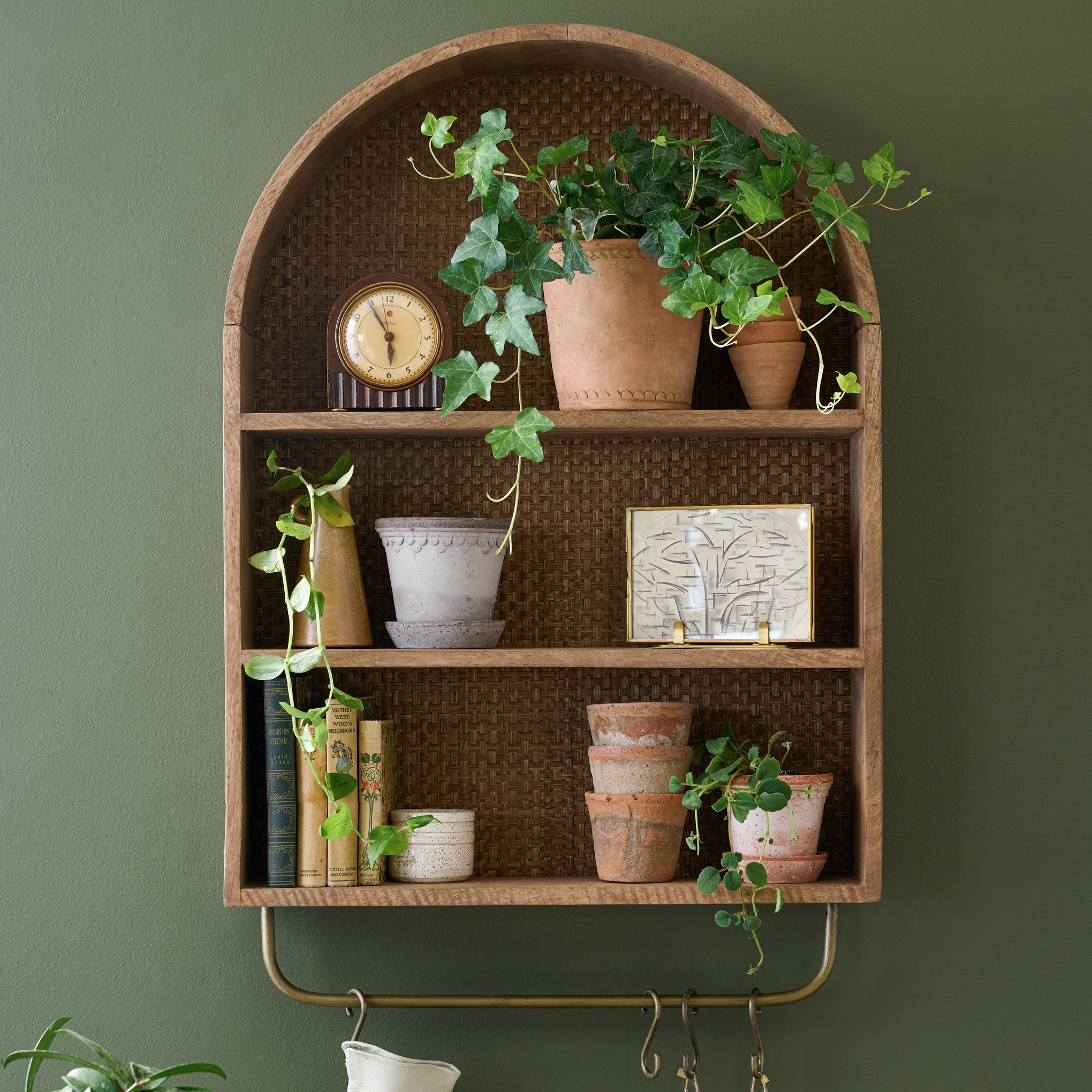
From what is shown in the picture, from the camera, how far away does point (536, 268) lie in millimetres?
1280

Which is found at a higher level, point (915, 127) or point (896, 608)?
point (915, 127)

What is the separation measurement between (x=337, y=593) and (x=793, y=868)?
68 cm

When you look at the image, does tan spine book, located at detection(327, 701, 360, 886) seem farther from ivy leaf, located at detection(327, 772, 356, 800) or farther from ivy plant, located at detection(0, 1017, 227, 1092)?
ivy plant, located at detection(0, 1017, 227, 1092)

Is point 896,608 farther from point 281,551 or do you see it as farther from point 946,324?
point 281,551

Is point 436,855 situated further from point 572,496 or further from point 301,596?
point 572,496

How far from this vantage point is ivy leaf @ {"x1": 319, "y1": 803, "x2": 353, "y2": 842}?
50.6 inches

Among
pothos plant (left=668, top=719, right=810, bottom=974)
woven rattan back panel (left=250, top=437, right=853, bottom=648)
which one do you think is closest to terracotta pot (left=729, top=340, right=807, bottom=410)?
woven rattan back panel (left=250, top=437, right=853, bottom=648)

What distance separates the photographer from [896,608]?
1.52 metres

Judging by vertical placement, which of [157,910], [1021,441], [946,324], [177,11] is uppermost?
[177,11]

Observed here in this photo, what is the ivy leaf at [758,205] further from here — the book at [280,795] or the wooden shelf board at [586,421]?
the book at [280,795]

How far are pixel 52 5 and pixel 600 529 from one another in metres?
1.11

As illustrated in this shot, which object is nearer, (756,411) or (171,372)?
(756,411)

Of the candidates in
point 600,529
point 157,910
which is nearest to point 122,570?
point 157,910

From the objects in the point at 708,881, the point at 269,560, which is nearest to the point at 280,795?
the point at 269,560
